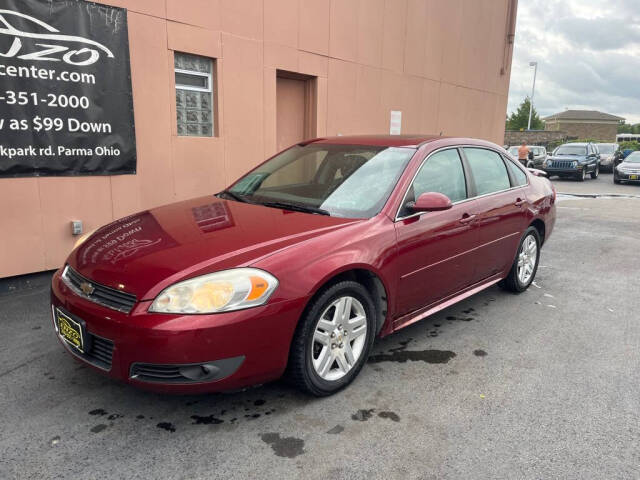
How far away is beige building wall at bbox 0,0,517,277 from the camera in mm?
5324

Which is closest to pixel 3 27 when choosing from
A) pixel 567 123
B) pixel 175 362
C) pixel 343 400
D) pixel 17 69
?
pixel 17 69

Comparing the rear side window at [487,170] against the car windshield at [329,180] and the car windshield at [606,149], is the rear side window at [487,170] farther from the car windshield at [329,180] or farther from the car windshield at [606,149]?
the car windshield at [606,149]

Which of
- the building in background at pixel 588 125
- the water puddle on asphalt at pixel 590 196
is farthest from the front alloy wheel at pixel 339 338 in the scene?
the building in background at pixel 588 125

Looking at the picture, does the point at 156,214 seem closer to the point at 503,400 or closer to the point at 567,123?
the point at 503,400

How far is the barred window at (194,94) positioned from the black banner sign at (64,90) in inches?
32.0

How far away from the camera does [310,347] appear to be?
282 centimetres

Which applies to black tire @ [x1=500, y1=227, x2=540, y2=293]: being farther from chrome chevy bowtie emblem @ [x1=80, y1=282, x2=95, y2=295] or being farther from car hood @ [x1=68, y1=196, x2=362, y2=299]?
chrome chevy bowtie emblem @ [x1=80, y1=282, x2=95, y2=295]

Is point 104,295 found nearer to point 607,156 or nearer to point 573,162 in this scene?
point 573,162

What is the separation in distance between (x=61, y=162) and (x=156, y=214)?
2.29 m

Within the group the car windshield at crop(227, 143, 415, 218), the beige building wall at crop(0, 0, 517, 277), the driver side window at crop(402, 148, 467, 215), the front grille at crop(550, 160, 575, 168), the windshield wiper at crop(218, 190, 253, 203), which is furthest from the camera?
the front grille at crop(550, 160, 575, 168)

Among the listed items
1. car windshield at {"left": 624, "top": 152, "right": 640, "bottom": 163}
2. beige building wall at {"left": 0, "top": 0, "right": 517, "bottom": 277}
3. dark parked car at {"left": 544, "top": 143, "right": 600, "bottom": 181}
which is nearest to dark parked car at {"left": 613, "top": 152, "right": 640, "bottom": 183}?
car windshield at {"left": 624, "top": 152, "right": 640, "bottom": 163}

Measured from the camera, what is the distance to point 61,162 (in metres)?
5.23

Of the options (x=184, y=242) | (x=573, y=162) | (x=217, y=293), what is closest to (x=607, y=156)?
(x=573, y=162)

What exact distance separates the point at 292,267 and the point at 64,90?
3.91 metres
